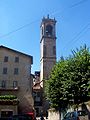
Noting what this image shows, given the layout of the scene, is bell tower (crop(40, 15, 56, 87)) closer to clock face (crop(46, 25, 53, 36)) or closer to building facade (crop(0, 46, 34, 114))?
clock face (crop(46, 25, 53, 36))

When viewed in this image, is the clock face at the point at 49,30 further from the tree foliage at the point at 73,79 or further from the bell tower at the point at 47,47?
the tree foliage at the point at 73,79

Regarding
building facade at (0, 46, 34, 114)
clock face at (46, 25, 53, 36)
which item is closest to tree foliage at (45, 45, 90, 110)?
building facade at (0, 46, 34, 114)

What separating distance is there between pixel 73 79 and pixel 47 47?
51.9 m

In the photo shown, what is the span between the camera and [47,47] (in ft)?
286

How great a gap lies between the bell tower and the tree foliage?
1643 inches

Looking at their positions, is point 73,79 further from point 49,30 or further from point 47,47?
point 49,30

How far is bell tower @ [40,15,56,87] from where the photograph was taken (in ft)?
276

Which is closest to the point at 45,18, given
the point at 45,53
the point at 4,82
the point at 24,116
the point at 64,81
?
the point at 45,53

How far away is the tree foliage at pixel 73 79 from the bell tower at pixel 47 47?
4174 centimetres

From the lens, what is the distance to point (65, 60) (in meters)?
40.2

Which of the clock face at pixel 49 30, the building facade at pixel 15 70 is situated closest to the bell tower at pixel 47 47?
the clock face at pixel 49 30

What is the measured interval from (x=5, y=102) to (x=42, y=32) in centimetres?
4688

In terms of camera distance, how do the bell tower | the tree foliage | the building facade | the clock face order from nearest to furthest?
the tree foliage
the building facade
the bell tower
the clock face

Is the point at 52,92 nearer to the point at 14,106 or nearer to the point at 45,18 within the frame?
the point at 14,106
